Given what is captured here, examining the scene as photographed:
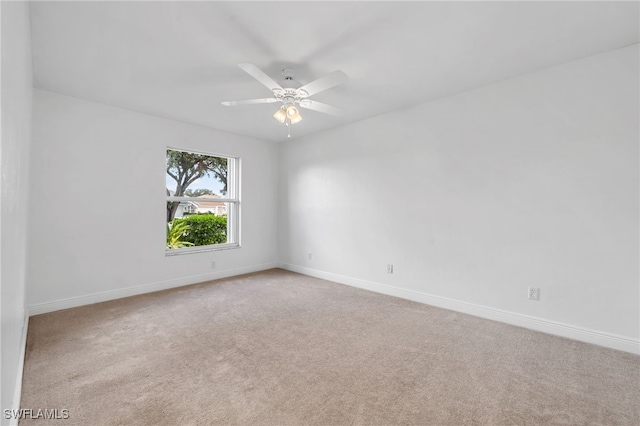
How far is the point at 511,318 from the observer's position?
9.45 ft

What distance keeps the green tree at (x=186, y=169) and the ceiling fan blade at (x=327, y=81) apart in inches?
108

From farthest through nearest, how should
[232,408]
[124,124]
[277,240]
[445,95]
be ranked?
Answer: [277,240] → [124,124] → [445,95] → [232,408]

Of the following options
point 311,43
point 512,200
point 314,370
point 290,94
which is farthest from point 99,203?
point 512,200

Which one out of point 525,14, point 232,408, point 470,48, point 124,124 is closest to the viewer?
point 232,408

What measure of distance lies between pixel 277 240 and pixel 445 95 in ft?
12.1

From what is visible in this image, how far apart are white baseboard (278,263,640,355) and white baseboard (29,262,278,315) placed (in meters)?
1.86

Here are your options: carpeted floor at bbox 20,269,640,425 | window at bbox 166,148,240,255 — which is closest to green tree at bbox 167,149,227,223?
window at bbox 166,148,240,255

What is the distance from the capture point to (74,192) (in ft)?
10.9

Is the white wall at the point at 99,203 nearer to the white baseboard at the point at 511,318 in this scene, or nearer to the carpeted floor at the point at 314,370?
the carpeted floor at the point at 314,370

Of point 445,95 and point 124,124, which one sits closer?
point 445,95

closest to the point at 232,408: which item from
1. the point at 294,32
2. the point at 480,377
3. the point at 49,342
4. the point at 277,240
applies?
the point at 480,377

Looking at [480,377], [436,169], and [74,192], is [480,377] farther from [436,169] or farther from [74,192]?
[74,192]

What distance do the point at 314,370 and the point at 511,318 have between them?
2.12 metres

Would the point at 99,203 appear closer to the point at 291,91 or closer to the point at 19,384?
the point at 19,384
